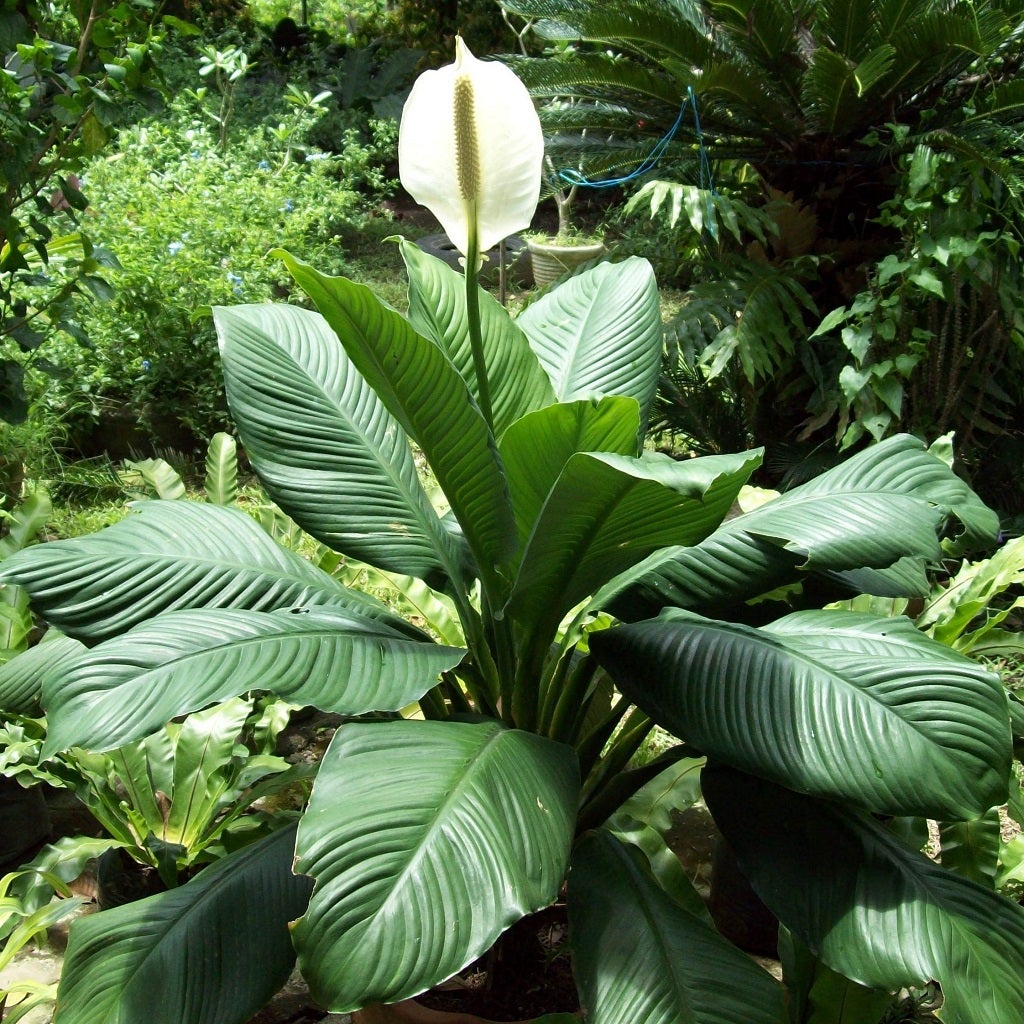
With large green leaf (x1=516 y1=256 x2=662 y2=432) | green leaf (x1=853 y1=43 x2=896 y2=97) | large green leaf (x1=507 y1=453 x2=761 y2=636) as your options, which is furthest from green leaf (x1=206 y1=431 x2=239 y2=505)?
green leaf (x1=853 y1=43 x2=896 y2=97)

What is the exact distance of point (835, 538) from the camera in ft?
4.56

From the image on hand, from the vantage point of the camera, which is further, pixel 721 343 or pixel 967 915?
pixel 721 343

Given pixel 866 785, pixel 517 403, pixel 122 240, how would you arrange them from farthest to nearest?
pixel 122 240 → pixel 517 403 → pixel 866 785

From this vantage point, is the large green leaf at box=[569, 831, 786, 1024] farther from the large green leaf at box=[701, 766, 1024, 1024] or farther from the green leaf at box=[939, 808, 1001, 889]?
the green leaf at box=[939, 808, 1001, 889]

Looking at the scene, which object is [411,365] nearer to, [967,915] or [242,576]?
[242,576]

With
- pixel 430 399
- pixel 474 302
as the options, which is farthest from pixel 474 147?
pixel 430 399

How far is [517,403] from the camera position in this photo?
1.64 meters

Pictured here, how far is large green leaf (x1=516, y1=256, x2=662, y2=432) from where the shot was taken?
1.74 m

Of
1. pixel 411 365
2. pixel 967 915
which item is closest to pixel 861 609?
pixel 967 915

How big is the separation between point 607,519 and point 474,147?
1.53 ft

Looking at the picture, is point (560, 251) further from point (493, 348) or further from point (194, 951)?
point (194, 951)

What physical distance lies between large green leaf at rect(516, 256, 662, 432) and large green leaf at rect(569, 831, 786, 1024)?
0.74m

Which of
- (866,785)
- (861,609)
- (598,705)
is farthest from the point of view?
(861,609)

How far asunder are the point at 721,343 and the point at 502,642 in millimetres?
2022
